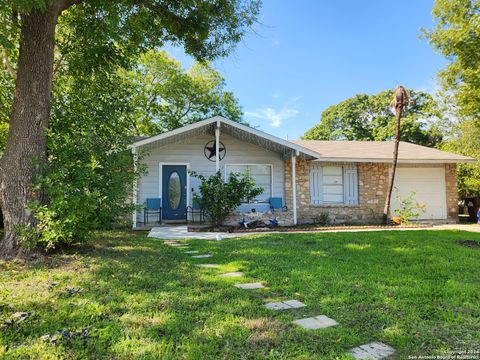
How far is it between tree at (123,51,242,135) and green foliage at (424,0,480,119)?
11.8 meters

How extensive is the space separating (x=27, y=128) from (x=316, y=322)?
497 cm

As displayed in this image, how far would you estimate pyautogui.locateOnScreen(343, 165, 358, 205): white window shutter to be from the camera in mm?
11602

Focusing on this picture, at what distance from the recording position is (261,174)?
11.2 m

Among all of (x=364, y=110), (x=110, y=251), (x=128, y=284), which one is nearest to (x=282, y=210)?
(x=110, y=251)

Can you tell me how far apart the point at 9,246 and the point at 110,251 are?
1.42m

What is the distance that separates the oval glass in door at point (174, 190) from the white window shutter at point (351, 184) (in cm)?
619

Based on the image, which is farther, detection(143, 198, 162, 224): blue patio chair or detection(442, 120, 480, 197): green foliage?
detection(442, 120, 480, 197): green foliage

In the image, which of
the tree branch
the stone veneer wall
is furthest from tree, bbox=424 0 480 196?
the tree branch

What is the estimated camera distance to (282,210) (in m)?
10.7

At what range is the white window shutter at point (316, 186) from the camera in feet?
37.5

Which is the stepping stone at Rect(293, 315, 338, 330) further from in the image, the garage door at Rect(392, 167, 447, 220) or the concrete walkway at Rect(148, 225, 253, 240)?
the garage door at Rect(392, 167, 447, 220)

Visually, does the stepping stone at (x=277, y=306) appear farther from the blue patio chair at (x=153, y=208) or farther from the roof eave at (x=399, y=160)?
the roof eave at (x=399, y=160)

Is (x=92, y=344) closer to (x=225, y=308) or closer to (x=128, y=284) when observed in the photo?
(x=225, y=308)

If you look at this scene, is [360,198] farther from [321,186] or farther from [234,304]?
[234,304]
